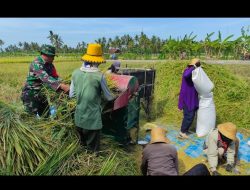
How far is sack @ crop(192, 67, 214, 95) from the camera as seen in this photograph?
527cm

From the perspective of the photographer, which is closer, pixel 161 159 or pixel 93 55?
pixel 161 159

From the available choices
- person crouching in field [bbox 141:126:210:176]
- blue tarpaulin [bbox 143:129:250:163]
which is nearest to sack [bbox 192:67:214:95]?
blue tarpaulin [bbox 143:129:250:163]

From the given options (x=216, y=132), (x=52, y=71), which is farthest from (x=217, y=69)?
(x=52, y=71)

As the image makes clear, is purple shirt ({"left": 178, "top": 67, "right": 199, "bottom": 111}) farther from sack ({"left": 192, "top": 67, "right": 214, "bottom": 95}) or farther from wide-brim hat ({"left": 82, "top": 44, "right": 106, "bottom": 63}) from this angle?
wide-brim hat ({"left": 82, "top": 44, "right": 106, "bottom": 63})

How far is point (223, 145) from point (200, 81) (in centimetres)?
136

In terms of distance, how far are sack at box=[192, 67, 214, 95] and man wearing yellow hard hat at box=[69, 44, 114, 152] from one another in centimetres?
208

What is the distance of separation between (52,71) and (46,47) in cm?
41

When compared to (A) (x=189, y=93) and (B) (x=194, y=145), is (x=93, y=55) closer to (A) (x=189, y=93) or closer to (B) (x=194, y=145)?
(A) (x=189, y=93)

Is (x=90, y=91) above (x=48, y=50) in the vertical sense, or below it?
below

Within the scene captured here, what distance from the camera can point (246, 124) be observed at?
626 cm

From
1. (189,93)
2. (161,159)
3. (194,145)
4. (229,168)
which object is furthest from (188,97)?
(161,159)

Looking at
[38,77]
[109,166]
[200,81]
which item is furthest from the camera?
[200,81]

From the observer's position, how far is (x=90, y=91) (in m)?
3.65

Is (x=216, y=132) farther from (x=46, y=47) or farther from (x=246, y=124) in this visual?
(x=46, y=47)
